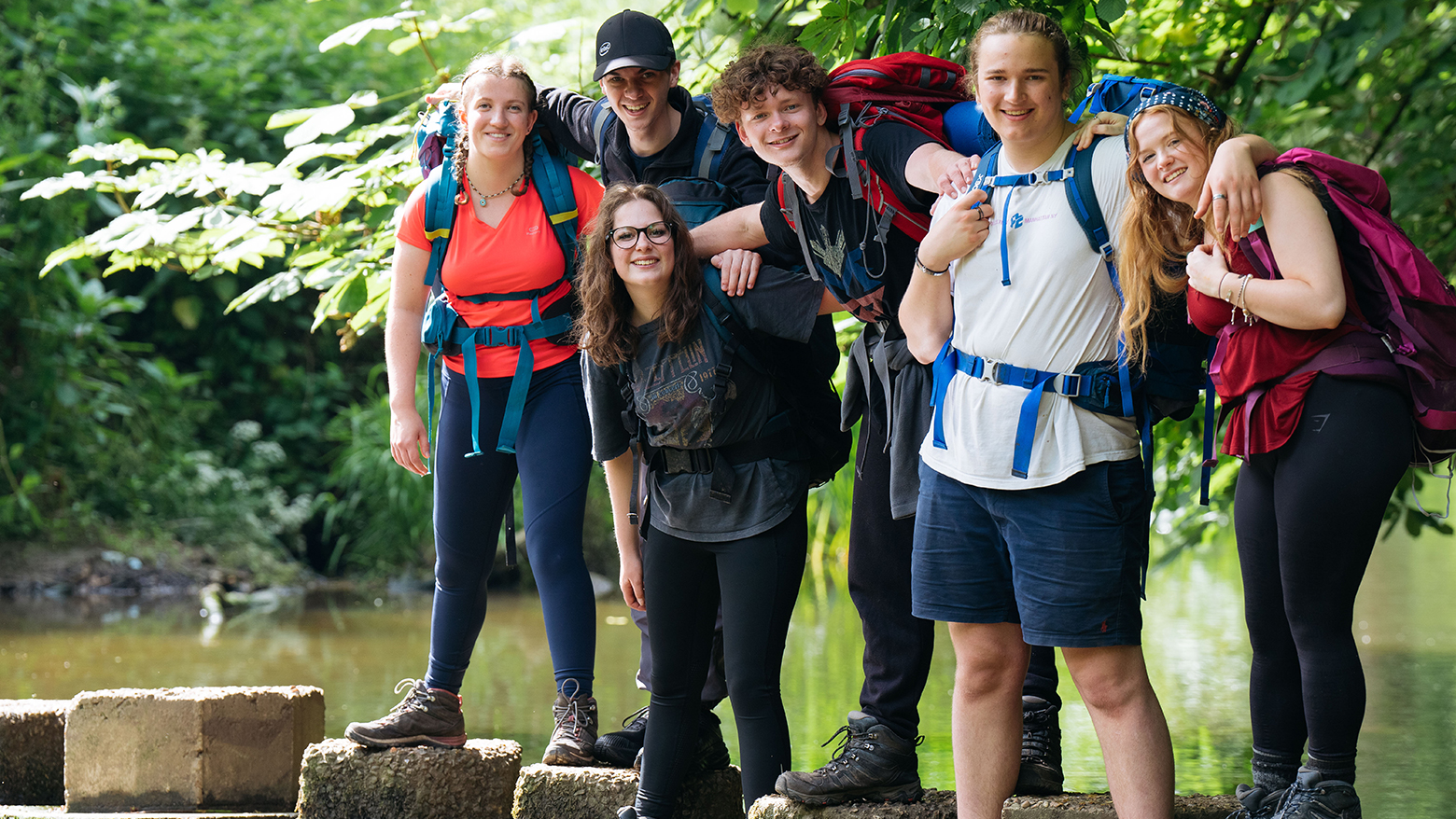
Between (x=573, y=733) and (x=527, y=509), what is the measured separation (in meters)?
0.54

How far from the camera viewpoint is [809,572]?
1010 centimetres

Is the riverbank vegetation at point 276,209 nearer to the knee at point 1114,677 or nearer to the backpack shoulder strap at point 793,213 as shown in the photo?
the backpack shoulder strap at point 793,213

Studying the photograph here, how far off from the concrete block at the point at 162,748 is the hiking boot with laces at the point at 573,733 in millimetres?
823

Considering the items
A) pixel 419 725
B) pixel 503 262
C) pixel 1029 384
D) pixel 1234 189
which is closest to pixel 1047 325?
pixel 1029 384

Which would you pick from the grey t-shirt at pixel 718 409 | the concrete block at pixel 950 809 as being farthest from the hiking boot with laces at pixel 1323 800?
the grey t-shirt at pixel 718 409

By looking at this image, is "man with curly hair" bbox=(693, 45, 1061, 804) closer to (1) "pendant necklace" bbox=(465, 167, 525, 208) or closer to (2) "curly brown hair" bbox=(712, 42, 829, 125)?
(2) "curly brown hair" bbox=(712, 42, 829, 125)

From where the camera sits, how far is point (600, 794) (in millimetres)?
3127

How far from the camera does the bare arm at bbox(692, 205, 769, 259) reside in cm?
288

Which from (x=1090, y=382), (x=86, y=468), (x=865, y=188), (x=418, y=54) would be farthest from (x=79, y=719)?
(x=418, y=54)

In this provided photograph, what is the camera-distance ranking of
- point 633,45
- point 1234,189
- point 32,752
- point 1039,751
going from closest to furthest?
point 1234,189 < point 1039,751 < point 633,45 < point 32,752

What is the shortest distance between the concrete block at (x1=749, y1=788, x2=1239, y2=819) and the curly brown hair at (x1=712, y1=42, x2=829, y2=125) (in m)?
1.36

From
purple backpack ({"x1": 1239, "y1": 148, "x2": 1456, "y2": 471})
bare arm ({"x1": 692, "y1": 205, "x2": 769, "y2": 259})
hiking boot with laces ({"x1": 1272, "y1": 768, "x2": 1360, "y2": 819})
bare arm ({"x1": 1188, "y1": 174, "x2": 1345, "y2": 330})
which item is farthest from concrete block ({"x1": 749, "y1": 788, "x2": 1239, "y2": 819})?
bare arm ({"x1": 692, "y1": 205, "x2": 769, "y2": 259})

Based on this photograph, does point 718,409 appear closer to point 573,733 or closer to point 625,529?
point 625,529

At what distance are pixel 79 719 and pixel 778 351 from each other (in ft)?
6.92
